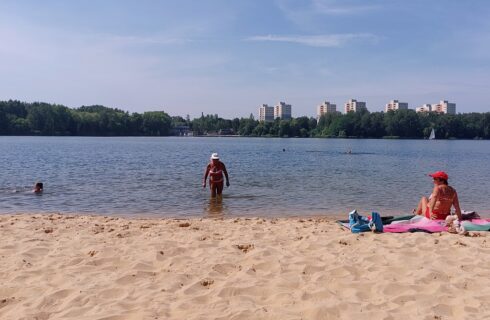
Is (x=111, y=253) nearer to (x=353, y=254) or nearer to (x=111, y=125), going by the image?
(x=353, y=254)

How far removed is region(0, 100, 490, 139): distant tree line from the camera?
149625 millimetres

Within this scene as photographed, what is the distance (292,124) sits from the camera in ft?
570

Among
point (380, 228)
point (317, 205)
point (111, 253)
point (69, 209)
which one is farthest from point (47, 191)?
point (380, 228)

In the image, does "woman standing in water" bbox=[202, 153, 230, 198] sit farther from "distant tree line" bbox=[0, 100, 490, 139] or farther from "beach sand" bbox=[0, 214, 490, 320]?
"distant tree line" bbox=[0, 100, 490, 139]

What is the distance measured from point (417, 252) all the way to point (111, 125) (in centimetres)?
16447

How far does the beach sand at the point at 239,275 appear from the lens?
17.5 feet

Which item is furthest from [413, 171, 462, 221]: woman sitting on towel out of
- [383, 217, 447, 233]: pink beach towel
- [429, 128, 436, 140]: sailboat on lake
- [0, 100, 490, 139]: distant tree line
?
[0, 100, 490, 139]: distant tree line

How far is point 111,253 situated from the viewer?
24.8 ft

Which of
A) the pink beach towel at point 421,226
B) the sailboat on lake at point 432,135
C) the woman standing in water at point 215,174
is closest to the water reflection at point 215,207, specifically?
the woman standing in water at point 215,174

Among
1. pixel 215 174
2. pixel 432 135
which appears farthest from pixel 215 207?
→ pixel 432 135

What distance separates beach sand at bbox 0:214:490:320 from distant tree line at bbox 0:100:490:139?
153742 millimetres

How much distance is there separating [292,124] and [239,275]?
554 feet

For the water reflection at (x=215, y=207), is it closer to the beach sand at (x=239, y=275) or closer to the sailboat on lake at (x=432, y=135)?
the beach sand at (x=239, y=275)

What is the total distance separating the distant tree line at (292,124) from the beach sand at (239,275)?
153742 millimetres
